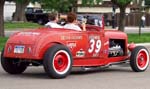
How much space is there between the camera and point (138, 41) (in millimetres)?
28656

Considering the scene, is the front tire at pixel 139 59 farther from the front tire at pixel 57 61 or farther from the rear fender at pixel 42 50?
the rear fender at pixel 42 50

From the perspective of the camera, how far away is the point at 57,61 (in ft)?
38.4

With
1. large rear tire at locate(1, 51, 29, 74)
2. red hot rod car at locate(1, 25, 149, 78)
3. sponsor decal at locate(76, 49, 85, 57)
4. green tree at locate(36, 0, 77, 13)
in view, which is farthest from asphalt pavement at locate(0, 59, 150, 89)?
green tree at locate(36, 0, 77, 13)

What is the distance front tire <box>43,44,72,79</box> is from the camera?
1138 cm

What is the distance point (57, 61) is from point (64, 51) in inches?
10.7

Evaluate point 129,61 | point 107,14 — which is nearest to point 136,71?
point 129,61

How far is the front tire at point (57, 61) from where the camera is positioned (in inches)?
448

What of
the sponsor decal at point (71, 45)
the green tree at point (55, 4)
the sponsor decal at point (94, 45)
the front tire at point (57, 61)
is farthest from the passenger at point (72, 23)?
the green tree at point (55, 4)

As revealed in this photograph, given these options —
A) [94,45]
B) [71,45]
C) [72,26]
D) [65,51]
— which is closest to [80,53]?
[71,45]

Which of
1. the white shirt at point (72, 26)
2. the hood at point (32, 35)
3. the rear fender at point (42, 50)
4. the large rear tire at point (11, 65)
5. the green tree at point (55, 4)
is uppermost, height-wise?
the green tree at point (55, 4)

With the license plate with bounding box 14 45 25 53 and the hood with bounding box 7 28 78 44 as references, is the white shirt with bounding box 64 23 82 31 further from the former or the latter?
the license plate with bounding box 14 45 25 53

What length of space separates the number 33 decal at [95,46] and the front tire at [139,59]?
111 centimetres

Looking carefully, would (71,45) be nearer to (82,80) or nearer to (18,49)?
(82,80)

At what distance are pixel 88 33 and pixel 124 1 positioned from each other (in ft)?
61.1
